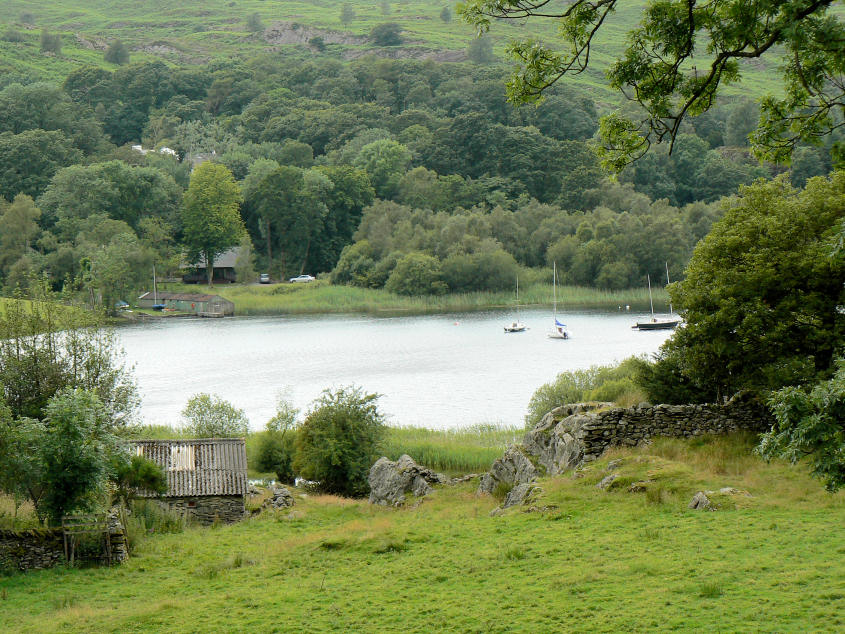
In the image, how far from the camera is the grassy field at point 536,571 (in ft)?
36.8

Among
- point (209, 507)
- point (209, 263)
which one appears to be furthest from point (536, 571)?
point (209, 263)

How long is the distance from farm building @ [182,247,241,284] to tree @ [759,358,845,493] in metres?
113

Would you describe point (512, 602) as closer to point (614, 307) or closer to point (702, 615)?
point (702, 615)

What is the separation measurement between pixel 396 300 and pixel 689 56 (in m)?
95.4

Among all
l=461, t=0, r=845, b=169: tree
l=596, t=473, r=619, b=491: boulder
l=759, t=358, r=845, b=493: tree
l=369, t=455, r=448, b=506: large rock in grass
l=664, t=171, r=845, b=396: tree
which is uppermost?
l=461, t=0, r=845, b=169: tree

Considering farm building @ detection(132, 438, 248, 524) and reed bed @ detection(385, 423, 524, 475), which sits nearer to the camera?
farm building @ detection(132, 438, 248, 524)

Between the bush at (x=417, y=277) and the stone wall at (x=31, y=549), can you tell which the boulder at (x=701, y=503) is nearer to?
the stone wall at (x=31, y=549)

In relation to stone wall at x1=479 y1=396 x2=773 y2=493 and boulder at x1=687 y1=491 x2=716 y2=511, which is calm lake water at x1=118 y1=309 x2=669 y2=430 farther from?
boulder at x1=687 y1=491 x2=716 y2=511

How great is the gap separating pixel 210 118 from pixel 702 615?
175672 mm

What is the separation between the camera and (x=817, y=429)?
7805mm

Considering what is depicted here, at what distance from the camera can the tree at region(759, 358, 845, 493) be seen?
775cm

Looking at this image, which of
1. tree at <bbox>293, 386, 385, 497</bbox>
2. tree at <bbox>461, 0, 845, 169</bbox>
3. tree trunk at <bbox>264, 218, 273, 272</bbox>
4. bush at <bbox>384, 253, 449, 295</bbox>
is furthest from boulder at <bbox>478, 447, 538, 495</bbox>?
tree trunk at <bbox>264, 218, 273, 272</bbox>

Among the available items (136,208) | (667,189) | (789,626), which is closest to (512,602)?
(789,626)

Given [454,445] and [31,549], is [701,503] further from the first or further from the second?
[454,445]
